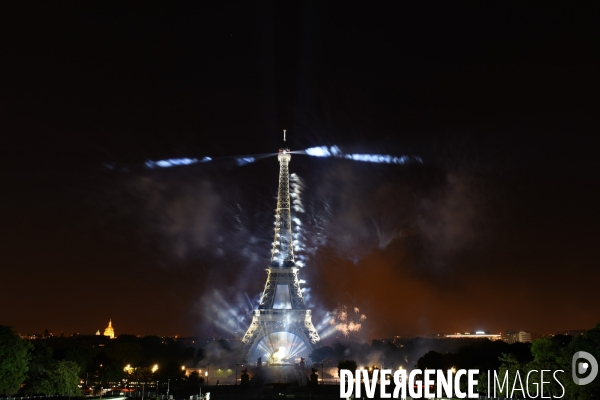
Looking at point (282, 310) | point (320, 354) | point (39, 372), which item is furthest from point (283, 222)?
point (39, 372)

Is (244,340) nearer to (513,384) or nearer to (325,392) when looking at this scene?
(325,392)

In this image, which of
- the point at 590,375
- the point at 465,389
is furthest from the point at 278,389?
the point at 590,375

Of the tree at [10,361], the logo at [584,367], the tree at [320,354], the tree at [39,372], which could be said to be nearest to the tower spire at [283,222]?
the tree at [320,354]

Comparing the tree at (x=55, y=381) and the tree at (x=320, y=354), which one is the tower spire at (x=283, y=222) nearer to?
the tree at (x=320, y=354)

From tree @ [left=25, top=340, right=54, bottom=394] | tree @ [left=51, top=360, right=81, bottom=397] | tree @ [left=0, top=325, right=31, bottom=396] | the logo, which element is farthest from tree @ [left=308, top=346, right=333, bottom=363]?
the logo

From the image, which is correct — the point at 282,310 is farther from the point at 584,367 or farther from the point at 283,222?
the point at 584,367

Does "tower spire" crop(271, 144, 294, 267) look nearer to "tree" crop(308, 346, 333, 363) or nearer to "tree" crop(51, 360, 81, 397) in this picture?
"tree" crop(308, 346, 333, 363)
